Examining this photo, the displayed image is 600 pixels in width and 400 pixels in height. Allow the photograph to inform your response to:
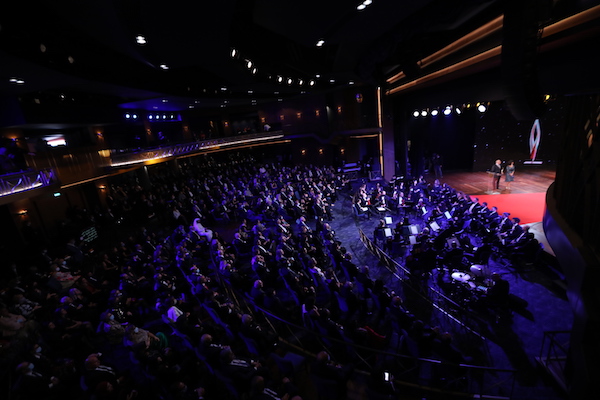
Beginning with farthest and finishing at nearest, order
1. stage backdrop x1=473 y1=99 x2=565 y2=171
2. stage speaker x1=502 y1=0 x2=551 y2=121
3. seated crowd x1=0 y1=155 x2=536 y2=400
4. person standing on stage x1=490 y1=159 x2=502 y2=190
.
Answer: stage backdrop x1=473 y1=99 x2=565 y2=171, person standing on stage x1=490 y1=159 x2=502 y2=190, seated crowd x1=0 y1=155 x2=536 y2=400, stage speaker x1=502 y1=0 x2=551 y2=121

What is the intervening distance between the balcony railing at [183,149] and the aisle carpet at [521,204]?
18774 millimetres

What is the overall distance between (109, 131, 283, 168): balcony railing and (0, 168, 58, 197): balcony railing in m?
6.63

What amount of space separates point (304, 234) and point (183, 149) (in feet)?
53.9

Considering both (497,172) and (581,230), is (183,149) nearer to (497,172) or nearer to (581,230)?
(497,172)

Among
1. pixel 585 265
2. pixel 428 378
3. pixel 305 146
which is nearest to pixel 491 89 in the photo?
pixel 585 265

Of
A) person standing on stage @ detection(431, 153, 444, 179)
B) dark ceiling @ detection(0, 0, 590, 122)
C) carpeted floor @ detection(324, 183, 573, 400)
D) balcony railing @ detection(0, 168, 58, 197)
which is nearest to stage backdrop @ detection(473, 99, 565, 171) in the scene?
person standing on stage @ detection(431, 153, 444, 179)

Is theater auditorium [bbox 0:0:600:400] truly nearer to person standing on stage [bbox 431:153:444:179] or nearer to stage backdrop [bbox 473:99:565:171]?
stage backdrop [bbox 473:99:565:171]

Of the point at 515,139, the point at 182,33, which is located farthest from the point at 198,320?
the point at 515,139

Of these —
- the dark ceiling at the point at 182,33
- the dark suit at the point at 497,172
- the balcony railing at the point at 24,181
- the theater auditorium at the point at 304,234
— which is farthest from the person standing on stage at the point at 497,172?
the balcony railing at the point at 24,181

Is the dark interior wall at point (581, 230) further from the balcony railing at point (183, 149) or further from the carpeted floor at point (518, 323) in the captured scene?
the balcony railing at point (183, 149)

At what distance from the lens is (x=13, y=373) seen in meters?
5.87

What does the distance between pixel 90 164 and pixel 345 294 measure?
17288 mm

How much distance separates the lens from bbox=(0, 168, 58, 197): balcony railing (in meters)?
10.1

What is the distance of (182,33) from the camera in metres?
8.13
